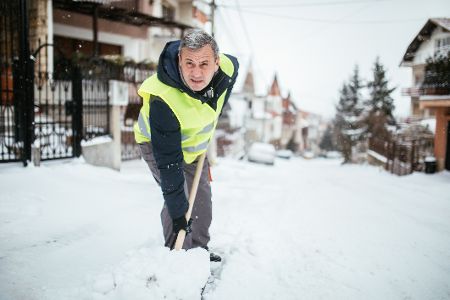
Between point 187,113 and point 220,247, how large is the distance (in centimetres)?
167

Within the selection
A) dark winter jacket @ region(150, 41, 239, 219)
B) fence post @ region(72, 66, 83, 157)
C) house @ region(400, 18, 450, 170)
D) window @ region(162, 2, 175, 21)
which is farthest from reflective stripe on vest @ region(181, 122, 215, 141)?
window @ region(162, 2, 175, 21)

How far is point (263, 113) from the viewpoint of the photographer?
134 feet

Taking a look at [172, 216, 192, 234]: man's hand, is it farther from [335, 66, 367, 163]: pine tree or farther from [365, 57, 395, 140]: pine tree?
[335, 66, 367, 163]: pine tree

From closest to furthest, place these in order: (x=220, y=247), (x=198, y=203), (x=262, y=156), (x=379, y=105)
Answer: (x=198, y=203)
(x=220, y=247)
(x=262, y=156)
(x=379, y=105)

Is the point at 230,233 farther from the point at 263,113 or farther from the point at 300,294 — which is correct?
the point at 263,113

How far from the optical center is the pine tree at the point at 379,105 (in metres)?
26.3

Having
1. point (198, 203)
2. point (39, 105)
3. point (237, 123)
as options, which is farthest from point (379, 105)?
point (198, 203)

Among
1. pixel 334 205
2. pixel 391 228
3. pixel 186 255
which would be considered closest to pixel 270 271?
pixel 186 255

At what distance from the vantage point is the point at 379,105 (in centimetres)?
3133

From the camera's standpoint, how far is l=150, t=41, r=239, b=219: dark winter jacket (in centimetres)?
216

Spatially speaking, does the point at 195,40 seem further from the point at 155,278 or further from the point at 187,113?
the point at 155,278

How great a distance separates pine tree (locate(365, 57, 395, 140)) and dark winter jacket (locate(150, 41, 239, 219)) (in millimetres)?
Result: 26860

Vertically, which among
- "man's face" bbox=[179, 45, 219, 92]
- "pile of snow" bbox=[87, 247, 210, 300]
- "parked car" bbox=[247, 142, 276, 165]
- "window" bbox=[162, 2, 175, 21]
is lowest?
"parked car" bbox=[247, 142, 276, 165]

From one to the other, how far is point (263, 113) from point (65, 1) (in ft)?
101
